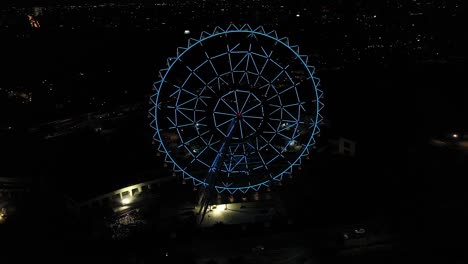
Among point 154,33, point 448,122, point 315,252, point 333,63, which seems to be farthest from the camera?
point 154,33

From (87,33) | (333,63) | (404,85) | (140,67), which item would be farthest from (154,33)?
(404,85)

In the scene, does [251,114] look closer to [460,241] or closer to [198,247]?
[198,247]

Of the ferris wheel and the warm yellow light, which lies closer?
the ferris wheel

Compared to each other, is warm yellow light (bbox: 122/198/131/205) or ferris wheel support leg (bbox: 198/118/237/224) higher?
ferris wheel support leg (bbox: 198/118/237/224)

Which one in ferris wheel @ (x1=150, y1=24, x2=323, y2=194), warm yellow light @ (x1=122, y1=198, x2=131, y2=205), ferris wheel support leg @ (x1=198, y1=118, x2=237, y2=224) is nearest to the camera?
ferris wheel @ (x1=150, y1=24, x2=323, y2=194)

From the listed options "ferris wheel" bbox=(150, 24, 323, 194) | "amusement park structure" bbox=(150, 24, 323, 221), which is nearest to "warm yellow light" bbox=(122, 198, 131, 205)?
"amusement park structure" bbox=(150, 24, 323, 221)

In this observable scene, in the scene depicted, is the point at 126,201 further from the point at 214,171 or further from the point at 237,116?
the point at 237,116

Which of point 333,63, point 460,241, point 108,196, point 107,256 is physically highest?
point 333,63

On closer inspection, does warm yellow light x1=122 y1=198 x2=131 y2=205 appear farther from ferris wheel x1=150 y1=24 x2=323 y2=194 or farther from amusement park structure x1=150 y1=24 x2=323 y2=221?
ferris wheel x1=150 y1=24 x2=323 y2=194

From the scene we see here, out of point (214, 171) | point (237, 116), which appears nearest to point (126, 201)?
point (214, 171)

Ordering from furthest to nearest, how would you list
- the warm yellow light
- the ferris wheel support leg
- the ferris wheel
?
the warm yellow light, the ferris wheel support leg, the ferris wheel

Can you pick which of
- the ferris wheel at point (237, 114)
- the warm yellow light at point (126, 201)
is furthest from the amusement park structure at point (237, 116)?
the warm yellow light at point (126, 201)
